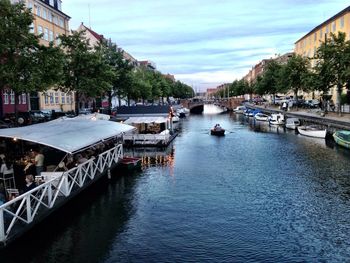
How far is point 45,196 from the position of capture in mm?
20594

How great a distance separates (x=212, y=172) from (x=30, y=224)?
1984cm

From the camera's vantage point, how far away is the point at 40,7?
78250mm

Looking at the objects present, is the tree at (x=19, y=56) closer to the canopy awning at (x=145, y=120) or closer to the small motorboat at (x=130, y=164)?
the small motorboat at (x=130, y=164)

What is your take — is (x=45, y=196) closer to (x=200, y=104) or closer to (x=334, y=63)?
(x=334, y=63)

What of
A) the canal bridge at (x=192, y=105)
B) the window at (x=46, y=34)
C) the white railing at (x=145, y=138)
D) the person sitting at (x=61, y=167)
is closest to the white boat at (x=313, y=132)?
the white railing at (x=145, y=138)

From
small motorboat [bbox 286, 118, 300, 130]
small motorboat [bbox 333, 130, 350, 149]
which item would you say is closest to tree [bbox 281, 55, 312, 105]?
small motorboat [bbox 286, 118, 300, 130]

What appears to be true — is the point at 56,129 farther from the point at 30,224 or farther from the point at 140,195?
the point at 30,224

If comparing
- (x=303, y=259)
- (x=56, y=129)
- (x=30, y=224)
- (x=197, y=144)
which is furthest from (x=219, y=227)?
(x=197, y=144)

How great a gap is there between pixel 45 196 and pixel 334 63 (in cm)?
5961

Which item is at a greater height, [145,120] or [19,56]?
[19,56]

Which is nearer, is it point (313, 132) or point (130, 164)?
point (130, 164)

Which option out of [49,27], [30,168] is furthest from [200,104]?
[30,168]

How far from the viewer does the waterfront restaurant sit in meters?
17.1

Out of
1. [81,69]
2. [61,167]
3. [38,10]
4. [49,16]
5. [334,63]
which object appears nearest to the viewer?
[61,167]
